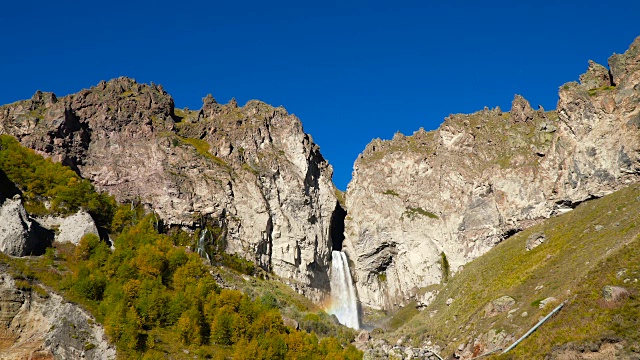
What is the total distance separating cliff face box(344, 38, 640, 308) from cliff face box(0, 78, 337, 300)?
518 inches

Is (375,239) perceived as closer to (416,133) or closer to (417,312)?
(417,312)

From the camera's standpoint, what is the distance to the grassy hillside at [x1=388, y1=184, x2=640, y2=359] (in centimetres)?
4650

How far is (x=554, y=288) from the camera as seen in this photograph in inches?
2527

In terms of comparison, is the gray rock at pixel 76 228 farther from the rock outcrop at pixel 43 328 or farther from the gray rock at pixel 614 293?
the gray rock at pixel 614 293

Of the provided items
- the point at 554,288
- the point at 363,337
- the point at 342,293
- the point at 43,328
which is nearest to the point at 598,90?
the point at 554,288

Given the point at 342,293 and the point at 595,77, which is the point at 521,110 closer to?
the point at 595,77

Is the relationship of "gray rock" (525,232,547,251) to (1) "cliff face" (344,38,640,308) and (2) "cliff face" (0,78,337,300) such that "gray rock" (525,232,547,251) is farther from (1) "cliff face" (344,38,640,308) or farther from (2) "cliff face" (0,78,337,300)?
(2) "cliff face" (0,78,337,300)

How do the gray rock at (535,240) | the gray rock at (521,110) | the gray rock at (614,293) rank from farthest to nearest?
1. the gray rock at (521,110)
2. the gray rock at (535,240)
3. the gray rock at (614,293)

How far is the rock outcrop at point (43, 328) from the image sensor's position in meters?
45.4

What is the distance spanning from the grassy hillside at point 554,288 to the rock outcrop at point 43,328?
134ft

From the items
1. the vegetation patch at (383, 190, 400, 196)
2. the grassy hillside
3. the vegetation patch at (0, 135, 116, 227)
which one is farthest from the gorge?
the vegetation patch at (0, 135, 116, 227)

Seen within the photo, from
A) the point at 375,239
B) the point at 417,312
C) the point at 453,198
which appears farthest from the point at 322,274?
the point at 453,198

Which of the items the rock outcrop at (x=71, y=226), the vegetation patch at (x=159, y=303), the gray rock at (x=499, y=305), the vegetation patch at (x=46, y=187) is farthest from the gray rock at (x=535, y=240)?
the vegetation patch at (x=46, y=187)

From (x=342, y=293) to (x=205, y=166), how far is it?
147ft
